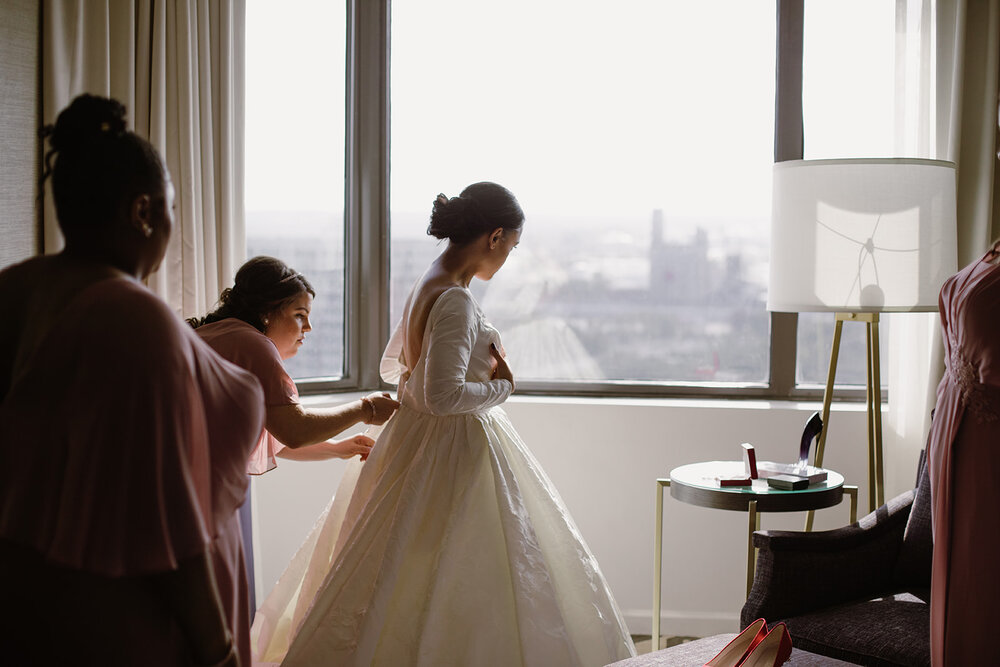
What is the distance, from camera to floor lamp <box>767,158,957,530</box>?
8.43ft

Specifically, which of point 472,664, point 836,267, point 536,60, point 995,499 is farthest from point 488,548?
point 536,60

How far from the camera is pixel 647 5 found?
359 cm

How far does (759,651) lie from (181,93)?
95.5 inches

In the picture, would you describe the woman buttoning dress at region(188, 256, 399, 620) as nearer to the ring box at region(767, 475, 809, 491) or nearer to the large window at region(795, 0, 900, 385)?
the ring box at region(767, 475, 809, 491)

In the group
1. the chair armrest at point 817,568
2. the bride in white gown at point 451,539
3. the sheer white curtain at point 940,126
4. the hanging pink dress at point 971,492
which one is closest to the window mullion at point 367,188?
the bride in white gown at point 451,539

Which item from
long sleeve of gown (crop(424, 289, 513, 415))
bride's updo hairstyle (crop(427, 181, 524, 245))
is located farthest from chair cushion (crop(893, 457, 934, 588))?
bride's updo hairstyle (crop(427, 181, 524, 245))

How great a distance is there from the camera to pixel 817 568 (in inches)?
92.7

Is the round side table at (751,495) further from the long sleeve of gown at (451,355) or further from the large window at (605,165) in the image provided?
the large window at (605,165)

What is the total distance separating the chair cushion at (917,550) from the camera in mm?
2469

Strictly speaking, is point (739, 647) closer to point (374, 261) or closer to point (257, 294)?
point (257, 294)

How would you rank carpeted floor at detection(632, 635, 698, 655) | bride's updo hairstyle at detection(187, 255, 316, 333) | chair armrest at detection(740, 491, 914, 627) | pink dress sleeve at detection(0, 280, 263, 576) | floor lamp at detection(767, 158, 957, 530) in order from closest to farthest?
1. pink dress sleeve at detection(0, 280, 263, 576)
2. bride's updo hairstyle at detection(187, 255, 316, 333)
3. chair armrest at detection(740, 491, 914, 627)
4. floor lamp at detection(767, 158, 957, 530)
5. carpeted floor at detection(632, 635, 698, 655)

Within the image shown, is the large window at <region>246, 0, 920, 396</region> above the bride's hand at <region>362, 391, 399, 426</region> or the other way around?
above

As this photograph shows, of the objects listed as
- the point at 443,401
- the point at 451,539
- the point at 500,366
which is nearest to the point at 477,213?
the point at 500,366

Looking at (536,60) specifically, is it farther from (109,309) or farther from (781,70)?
(109,309)
